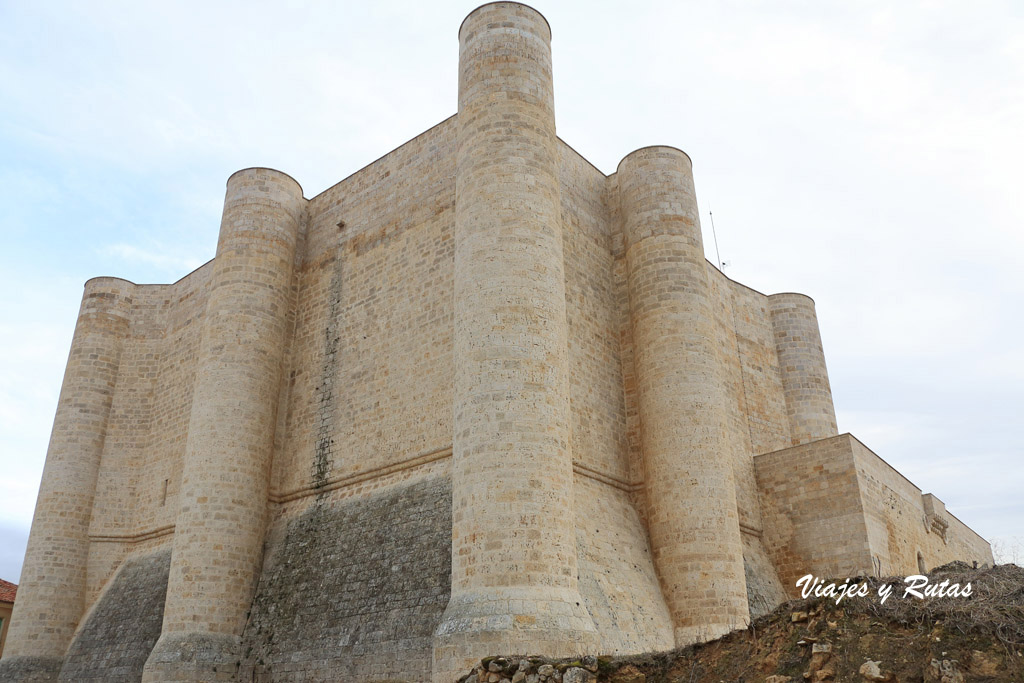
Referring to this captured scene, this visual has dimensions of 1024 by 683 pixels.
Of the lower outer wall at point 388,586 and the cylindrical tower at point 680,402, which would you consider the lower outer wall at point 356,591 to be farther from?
the cylindrical tower at point 680,402

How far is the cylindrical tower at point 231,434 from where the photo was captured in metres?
12.2

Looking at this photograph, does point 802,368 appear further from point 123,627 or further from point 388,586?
point 123,627

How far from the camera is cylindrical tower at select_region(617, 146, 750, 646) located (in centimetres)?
1182

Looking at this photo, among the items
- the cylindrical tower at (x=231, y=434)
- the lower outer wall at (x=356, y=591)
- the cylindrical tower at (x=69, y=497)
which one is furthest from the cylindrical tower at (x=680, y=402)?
the cylindrical tower at (x=69, y=497)

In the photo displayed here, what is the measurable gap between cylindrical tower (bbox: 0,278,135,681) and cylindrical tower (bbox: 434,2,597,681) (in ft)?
33.1

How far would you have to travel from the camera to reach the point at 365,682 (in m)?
10.1

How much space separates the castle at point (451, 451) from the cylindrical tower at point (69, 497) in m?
0.06

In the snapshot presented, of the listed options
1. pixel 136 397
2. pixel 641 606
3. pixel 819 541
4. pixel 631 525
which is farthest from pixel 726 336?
pixel 136 397

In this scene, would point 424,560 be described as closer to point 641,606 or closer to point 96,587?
point 641,606

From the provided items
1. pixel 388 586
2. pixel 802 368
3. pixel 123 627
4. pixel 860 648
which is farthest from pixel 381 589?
pixel 802 368

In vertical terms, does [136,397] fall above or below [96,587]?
above

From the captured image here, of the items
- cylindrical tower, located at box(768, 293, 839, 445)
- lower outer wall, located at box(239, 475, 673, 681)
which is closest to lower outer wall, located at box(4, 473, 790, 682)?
lower outer wall, located at box(239, 475, 673, 681)

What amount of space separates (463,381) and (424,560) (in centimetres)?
238

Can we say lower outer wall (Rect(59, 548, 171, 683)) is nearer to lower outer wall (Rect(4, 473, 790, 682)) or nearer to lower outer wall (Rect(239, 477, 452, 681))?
lower outer wall (Rect(4, 473, 790, 682))
